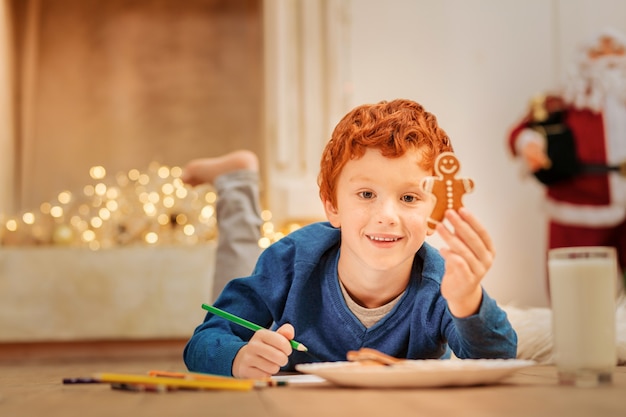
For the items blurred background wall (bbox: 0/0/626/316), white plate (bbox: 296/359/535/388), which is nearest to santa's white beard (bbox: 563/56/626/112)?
blurred background wall (bbox: 0/0/626/316)

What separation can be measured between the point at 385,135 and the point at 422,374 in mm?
373

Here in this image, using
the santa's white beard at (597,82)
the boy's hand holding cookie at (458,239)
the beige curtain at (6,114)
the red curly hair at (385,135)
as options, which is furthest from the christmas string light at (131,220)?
the boy's hand holding cookie at (458,239)

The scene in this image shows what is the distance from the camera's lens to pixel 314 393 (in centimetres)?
60

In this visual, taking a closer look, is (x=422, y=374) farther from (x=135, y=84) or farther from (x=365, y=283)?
(x=135, y=84)

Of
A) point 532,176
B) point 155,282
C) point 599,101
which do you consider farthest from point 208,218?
point 599,101

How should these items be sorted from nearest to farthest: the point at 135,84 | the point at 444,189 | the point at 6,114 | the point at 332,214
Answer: the point at 444,189
the point at 332,214
the point at 6,114
the point at 135,84

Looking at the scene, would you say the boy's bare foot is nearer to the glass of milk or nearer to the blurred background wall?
the glass of milk

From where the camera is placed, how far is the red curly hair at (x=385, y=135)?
36.1 inches

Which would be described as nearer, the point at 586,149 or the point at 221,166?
the point at 221,166

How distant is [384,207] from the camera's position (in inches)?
35.4

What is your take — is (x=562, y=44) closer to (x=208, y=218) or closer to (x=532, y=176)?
(x=532, y=176)

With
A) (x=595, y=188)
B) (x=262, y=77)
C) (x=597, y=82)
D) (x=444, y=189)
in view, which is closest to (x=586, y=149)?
(x=595, y=188)

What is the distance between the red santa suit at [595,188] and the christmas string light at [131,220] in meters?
0.96

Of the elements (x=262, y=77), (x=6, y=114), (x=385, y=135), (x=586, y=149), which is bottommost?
(x=385, y=135)
